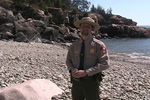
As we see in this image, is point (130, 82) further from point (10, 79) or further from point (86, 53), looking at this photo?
point (86, 53)

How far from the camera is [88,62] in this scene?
12.8ft

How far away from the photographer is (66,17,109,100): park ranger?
150 inches

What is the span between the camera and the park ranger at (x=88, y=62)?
381 centimetres

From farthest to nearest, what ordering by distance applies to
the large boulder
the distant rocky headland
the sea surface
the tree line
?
1. the tree line
2. the distant rocky headland
3. the sea surface
4. the large boulder

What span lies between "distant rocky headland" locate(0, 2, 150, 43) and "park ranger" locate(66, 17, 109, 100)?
4.94ft

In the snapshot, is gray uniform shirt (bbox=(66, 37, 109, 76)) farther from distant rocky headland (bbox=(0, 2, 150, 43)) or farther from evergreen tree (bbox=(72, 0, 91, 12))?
evergreen tree (bbox=(72, 0, 91, 12))

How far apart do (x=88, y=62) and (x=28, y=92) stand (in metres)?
2.61

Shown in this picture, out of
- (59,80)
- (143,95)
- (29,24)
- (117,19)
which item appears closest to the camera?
(143,95)

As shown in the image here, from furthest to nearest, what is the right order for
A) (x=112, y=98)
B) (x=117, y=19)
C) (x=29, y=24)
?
(x=117, y=19) → (x=29, y=24) → (x=112, y=98)

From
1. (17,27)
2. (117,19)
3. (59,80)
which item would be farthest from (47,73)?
(117,19)

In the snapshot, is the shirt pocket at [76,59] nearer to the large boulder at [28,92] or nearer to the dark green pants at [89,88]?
the dark green pants at [89,88]

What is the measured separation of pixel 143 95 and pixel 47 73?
449cm

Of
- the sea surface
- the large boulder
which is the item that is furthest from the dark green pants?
the sea surface

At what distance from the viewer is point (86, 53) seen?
389 centimetres
